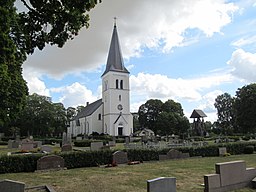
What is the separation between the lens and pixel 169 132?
68.8 metres

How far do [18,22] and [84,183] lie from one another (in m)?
6.09

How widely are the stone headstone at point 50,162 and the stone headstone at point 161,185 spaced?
895cm

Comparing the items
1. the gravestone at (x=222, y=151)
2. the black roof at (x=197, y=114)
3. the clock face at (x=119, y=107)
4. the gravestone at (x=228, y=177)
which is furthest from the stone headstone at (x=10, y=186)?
the clock face at (x=119, y=107)

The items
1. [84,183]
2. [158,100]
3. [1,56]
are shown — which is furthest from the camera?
[158,100]

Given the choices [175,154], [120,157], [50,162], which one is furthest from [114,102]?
[50,162]

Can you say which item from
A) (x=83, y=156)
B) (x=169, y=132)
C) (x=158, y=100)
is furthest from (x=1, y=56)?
(x=158, y=100)

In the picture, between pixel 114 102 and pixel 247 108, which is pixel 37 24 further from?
pixel 114 102

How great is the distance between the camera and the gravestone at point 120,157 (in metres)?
15.1

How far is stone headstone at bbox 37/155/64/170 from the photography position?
13250mm

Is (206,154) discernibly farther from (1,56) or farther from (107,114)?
(107,114)

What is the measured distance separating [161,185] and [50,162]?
9.03m

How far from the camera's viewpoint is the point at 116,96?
57.3m

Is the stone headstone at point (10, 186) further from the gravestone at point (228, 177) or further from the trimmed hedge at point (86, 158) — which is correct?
the trimmed hedge at point (86, 158)

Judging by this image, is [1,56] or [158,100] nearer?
[1,56]
